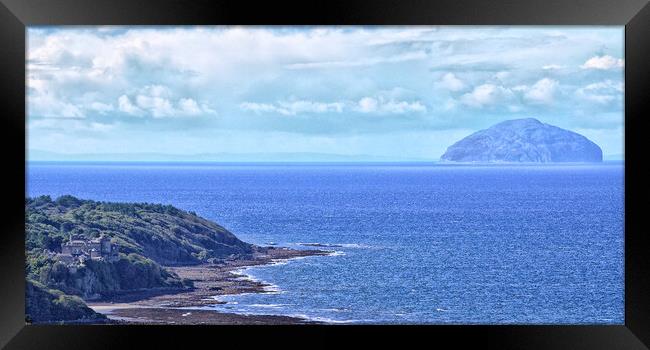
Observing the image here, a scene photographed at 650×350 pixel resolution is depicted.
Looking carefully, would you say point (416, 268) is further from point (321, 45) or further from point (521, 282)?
point (321, 45)

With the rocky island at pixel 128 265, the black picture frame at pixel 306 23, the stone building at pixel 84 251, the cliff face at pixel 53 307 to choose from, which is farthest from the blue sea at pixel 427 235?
the black picture frame at pixel 306 23

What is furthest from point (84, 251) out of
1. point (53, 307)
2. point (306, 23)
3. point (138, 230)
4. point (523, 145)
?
point (523, 145)

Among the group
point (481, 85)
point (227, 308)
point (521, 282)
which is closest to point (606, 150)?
point (481, 85)

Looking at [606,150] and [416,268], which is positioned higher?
[606,150]

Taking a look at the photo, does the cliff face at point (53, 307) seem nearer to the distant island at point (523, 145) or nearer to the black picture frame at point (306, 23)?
the black picture frame at point (306, 23)

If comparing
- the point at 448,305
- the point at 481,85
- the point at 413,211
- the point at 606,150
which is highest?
the point at 481,85

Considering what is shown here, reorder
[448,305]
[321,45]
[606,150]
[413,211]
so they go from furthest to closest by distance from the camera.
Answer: [606,150] → [321,45] → [413,211] → [448,305]
